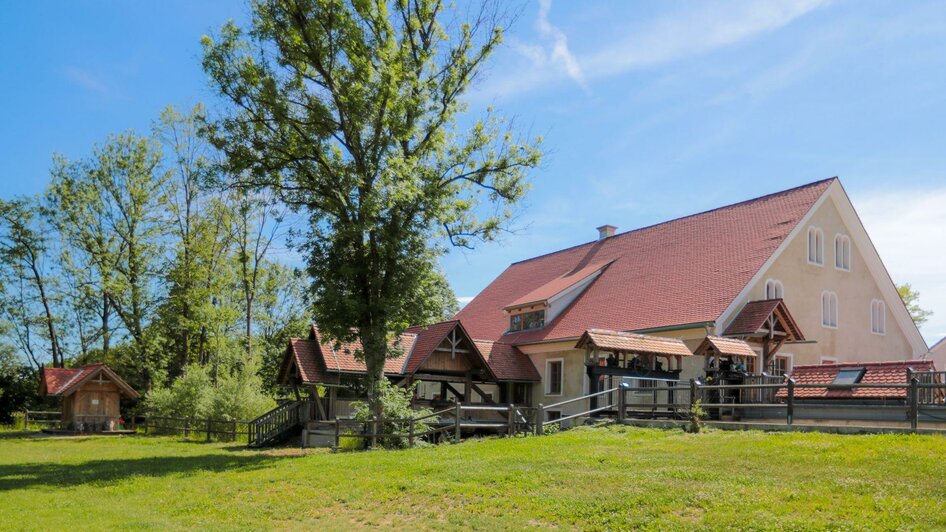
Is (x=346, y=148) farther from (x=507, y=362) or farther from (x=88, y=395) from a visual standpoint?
(x=88, y=395)

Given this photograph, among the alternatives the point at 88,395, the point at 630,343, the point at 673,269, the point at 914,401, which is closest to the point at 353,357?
the point at 630,343

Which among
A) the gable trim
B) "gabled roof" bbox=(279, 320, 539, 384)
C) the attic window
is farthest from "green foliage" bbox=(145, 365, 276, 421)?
the attic window

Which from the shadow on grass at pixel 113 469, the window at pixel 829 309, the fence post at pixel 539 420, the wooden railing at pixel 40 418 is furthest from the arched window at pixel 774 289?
the wooden railing at pixel 40 418

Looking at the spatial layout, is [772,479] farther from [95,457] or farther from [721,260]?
[95,457]

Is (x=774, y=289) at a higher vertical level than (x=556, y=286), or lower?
lower

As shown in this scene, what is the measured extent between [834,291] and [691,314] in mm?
7909

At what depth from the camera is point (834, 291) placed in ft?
97.9

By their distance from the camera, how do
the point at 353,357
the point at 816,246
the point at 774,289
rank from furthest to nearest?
the point at 816,246
the point at 774,289
the point at 353,357

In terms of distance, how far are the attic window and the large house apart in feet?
12.9

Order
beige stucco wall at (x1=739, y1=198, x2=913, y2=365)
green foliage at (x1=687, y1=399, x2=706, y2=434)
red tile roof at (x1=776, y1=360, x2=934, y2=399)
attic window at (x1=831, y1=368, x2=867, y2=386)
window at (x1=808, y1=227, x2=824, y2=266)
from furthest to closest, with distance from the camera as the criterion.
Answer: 1. window at (x1=808, y1=227, x2=824, y2=266)
2. beige stucco wall at (x1=739, y1=198, x2=913, y2=365)
3. attic window at (x1=831, y1=368, x2=867, y2=386)
4. red tile roof at (x1=776, y1=360, x2=934, y2=399)
5. green foliage at (x1=687, y1=399, x2=706, y2=434)

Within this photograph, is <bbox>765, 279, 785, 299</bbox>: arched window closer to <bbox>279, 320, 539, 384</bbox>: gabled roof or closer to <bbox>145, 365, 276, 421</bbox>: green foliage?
<bbox>279, 320, 539, 384</bbox>: gabled roof

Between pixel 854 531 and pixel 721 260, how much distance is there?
2023cm

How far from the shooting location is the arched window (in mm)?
27078

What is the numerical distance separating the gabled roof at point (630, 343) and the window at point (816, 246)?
8.91 meters
